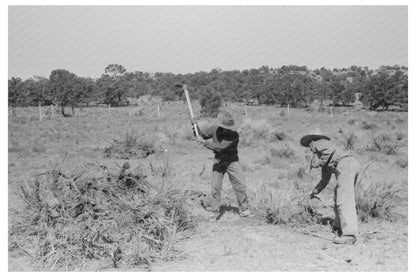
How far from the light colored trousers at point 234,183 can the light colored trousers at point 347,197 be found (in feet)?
5.71

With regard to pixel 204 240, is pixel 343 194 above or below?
above

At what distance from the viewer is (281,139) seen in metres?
17.7

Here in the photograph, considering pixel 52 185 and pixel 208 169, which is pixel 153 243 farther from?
pixel 208 169

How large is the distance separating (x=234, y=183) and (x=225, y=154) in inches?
20.2

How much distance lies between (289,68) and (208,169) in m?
96.1

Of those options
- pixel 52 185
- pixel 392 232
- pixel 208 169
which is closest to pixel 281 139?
pixel 208 169

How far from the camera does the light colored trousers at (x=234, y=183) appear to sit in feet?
23.8

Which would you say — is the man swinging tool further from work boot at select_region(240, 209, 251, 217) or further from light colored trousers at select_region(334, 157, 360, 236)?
light colored trousers at select_region(334, 157, 360, 236)

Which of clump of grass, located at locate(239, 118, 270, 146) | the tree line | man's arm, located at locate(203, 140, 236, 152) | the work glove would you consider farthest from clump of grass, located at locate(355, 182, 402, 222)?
the tree line

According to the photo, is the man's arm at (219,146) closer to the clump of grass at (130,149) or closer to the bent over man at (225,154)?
the bent over man at (225,154)

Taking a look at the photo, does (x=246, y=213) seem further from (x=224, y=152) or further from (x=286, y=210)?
(x=224, y=152)

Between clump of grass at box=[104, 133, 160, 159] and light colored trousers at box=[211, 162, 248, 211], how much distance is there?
22.8 ft

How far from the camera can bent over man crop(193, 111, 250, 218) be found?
7.17 metres
